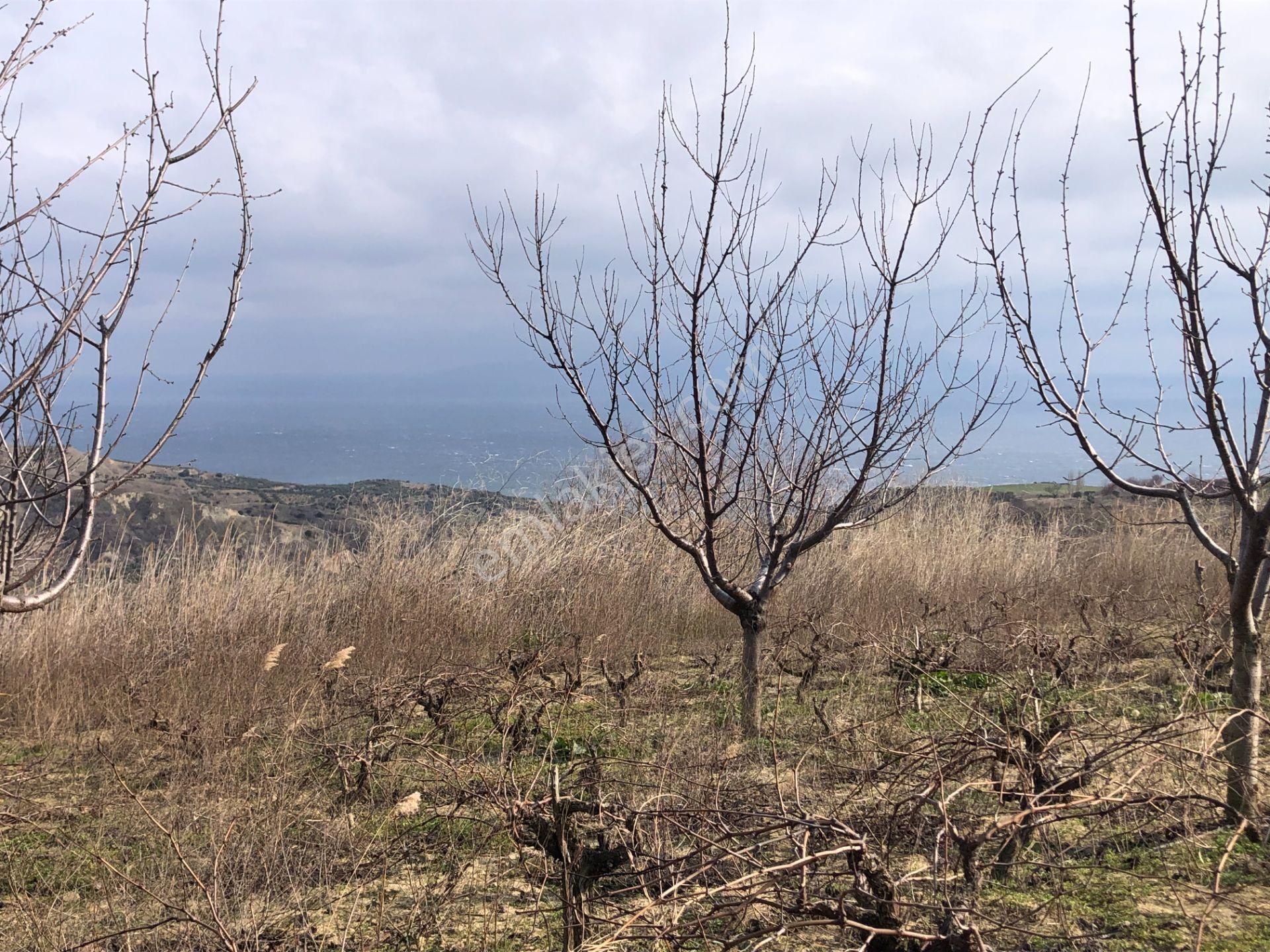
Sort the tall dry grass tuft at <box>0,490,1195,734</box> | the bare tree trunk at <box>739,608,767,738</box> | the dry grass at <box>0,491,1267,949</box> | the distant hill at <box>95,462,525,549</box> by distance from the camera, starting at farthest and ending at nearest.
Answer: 1. the distant hill at <box>95,462,525,549</box>
2. the tall dry grass tuft at <box>0,490,1195,734</box>
3. the bare tree trunk at <box>739,608,767,738</box>
4. the dry grass at <box>0,491,1267,949</box>

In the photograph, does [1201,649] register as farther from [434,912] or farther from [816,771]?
[434,912]

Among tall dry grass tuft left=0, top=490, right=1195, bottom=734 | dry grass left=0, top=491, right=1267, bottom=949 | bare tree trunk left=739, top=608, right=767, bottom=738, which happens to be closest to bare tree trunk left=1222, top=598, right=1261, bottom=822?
dry grass left=0, top=491, right=1267, bottom=949

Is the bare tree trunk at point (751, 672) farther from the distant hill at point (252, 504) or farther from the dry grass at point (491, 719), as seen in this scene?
the distant hill at point (252, 504)

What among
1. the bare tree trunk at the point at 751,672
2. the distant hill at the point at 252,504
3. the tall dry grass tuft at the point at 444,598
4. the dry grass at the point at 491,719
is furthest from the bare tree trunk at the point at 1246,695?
the distant hill at the point at 252,504

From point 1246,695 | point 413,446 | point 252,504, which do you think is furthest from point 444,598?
point 413,446

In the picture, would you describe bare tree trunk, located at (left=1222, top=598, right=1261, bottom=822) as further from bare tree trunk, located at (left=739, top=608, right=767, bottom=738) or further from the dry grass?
bare tree trunk, located at (left=739, top=608, right=767, bottom=738)

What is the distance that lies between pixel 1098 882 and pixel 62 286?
4139mm

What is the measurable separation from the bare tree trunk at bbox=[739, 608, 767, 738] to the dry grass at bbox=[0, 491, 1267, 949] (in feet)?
0.45

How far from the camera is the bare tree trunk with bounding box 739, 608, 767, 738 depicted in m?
4.53

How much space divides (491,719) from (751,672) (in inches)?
53.6

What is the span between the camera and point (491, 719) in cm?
452

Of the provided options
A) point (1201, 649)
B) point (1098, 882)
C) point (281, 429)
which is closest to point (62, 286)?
point (1098, 882)

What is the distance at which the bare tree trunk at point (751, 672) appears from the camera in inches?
178

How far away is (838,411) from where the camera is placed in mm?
4438
